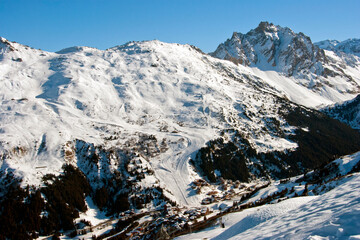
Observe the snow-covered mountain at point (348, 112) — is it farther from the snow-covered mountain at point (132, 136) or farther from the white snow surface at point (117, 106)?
the white snow surface at point (117, 106)

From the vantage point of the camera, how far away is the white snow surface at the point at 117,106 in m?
72.0

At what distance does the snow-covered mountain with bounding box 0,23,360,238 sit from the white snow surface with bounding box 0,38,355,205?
461mm

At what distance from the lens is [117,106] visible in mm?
102500

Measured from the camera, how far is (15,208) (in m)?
54.4

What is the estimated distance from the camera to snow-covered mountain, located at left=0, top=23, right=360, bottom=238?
64.6 meters

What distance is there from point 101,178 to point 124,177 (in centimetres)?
701

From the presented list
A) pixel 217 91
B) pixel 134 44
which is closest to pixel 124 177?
pixel 217 91

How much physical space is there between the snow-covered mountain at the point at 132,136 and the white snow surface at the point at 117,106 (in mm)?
461

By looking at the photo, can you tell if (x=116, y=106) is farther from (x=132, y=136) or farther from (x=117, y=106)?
(x=132, y=136)

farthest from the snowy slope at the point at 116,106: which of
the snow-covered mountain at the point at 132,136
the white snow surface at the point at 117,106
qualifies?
the snow-covered mountain at the point at 132,136

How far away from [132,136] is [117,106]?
76.9 ft

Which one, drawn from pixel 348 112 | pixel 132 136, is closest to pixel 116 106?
pixel 132 136

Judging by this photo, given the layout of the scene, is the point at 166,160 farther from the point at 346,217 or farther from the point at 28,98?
the point at 346,217

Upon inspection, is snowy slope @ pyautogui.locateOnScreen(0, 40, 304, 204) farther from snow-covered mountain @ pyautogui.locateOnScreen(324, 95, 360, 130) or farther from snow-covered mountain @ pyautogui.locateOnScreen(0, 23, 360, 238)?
snow-covered mountain @ pyautogui.locateOnScreen(324, 95, 360, 130)
